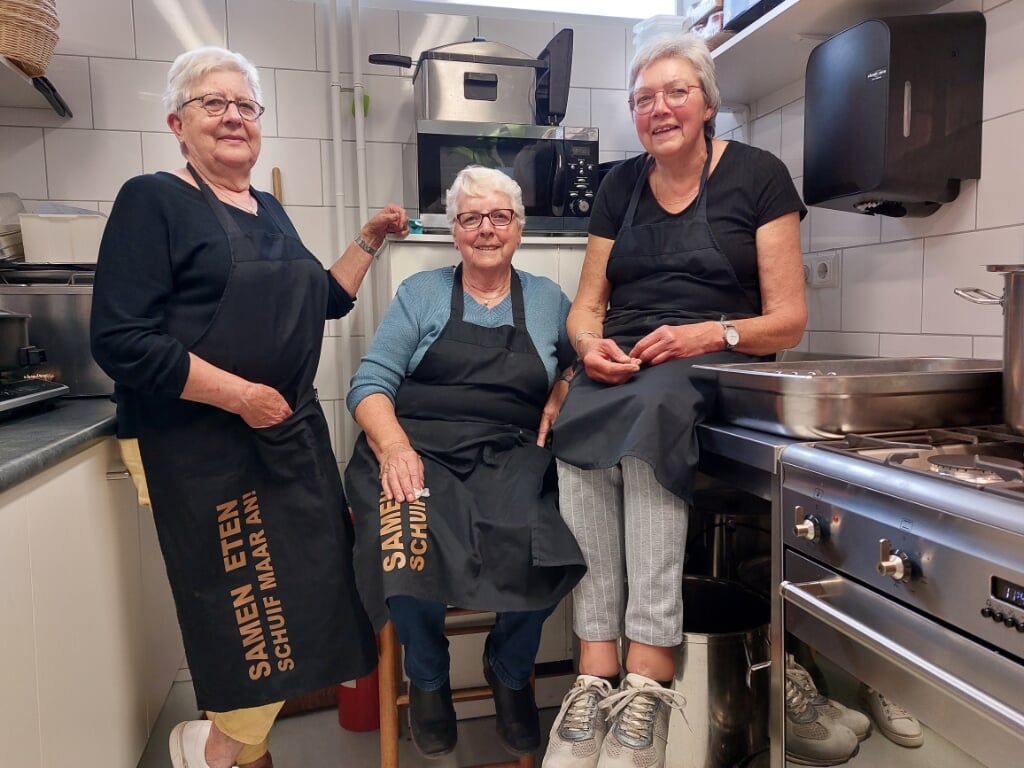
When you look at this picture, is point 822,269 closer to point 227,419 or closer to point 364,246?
point 364,246

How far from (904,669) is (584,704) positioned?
22.1 inches

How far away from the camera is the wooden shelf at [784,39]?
1454 millimetres

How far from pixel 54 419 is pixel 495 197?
3.24 feet

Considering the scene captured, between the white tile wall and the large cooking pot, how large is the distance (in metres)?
0.48

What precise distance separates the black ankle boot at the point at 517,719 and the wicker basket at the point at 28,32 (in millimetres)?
1678

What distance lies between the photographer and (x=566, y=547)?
4.22 feet

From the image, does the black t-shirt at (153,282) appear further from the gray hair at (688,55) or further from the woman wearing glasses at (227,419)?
the gray hair at (688,55)

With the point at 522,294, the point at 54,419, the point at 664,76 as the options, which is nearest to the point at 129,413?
the point at 54,419

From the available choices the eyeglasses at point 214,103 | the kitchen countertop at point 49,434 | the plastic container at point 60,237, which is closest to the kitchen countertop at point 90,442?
the kitchen countertop at point 49,434

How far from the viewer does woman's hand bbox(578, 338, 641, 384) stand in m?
1.30

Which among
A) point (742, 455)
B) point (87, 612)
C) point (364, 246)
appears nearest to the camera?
point (742, 455)

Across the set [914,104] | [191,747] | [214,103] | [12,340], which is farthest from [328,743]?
[914,104]

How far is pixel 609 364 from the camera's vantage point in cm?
131

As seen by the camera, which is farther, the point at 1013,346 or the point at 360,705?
the point at 360,705
